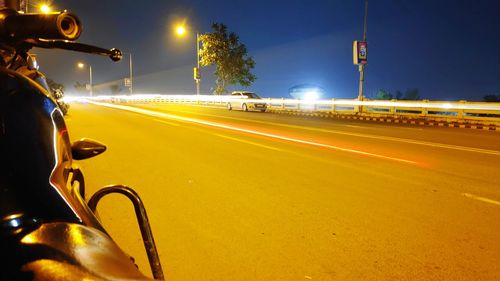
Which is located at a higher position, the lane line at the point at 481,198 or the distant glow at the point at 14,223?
the distant glow at the point at 14,223

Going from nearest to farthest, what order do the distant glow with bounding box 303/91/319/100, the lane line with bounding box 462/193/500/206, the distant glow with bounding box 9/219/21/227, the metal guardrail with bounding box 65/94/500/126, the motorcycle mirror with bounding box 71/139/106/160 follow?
1. the distant glow with bounding box 9/219/21/227
2. the motorcycle mirror with bounding box 71/139/106/160
3. the lane line with bounding box 462/193/500/206
4. the metal guardrail with bounding box 65/94/500/126
5. the distant glow with bounding box 303/91/319/100

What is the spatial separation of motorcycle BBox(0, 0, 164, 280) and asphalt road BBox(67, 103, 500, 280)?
2.51m

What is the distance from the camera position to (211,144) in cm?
1261

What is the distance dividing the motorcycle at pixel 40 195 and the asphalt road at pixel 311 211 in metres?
2.51

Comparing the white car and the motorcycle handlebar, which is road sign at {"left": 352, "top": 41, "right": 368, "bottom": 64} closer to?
the white car

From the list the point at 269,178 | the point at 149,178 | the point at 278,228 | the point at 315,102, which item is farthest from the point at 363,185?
the point at 315,102

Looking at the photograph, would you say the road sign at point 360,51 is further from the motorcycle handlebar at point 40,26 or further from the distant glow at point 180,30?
the motorcycle handlebar at point 40,26

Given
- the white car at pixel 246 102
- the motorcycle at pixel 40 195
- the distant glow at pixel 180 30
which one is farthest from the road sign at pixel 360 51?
the motorcycle at pixel 40 195

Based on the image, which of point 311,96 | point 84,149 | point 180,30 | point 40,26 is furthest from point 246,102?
point 40,26

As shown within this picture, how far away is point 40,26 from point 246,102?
1407 inches

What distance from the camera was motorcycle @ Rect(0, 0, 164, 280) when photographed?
1160 mm

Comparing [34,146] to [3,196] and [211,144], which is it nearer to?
[3,196]

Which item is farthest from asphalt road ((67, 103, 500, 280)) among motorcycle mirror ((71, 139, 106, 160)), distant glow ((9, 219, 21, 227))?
distant glow ((9, 219, 21, 227))

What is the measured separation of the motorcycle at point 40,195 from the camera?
1.16 m
